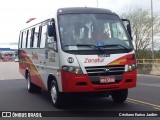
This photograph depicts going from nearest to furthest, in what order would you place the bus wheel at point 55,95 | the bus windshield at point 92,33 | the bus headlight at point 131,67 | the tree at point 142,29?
the bus windshield at point 92,33
the bus headlight at point 131,67
the bus wheel at point 55,95
the tree at point 142,29

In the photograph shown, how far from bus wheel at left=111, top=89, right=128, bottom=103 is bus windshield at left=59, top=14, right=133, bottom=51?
1.57 m

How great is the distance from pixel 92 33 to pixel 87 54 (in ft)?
2.67

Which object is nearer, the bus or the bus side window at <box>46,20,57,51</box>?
the bus

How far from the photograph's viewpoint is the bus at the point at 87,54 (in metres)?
9.44

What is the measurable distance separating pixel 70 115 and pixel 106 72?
4.83 ft

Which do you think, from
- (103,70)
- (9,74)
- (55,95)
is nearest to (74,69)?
(103,70)

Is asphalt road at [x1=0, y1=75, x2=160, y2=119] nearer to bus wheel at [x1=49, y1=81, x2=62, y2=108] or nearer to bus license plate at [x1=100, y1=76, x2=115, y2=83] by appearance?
bus wheel at [x1=49, y1=81, x2=62, y2=108]

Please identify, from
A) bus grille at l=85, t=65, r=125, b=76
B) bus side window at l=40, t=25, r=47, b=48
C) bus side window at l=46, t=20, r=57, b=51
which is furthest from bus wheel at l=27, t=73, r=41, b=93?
bus grille at l=85, t=65, r=125, b=76

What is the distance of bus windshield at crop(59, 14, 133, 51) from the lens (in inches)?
384

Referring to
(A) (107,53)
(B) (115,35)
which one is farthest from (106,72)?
(B) (115,35)

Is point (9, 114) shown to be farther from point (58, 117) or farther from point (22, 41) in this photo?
point (22, 41)

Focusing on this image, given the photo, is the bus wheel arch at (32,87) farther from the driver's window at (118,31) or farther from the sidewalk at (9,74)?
the sidewalk at (9,74)

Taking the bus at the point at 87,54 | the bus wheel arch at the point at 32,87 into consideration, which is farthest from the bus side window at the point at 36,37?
the bus wheel arch at the point at 32,87

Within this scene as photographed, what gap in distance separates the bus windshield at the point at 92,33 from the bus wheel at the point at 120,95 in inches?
61.9
